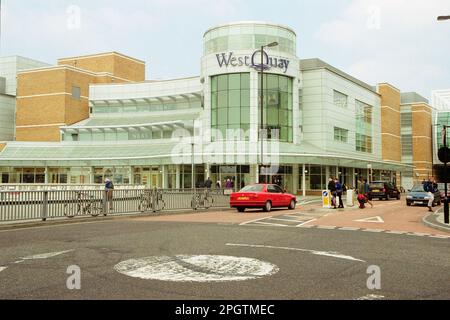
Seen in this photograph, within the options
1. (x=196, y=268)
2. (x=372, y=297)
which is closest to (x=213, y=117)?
(x=196, y=268)

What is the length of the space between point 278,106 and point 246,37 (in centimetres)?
769

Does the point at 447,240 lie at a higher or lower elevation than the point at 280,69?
lower

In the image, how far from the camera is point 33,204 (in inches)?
617

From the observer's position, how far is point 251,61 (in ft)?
147

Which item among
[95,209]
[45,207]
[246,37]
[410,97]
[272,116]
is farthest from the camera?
[410,97]

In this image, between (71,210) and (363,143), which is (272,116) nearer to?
(363,143)

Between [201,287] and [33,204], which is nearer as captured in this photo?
[201,287]

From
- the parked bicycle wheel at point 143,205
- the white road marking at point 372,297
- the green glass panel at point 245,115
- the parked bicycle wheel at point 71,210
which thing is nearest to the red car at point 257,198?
the parked bicycle wheel at point 143,205

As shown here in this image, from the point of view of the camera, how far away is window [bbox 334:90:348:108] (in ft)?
180

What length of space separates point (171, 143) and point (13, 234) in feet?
133

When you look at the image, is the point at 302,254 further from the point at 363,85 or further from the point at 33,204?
the point at 363,85
